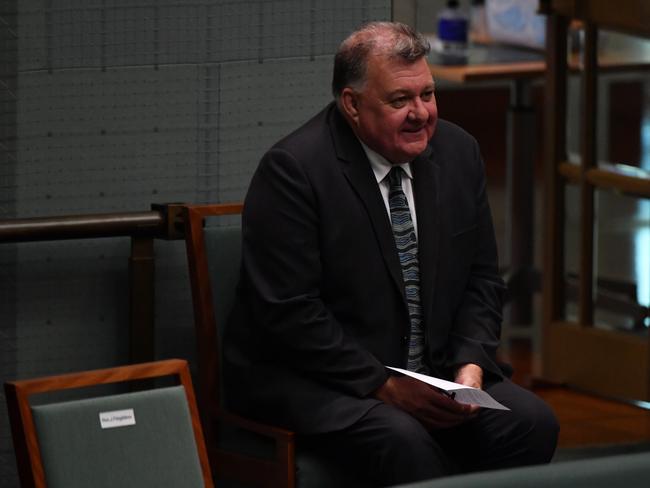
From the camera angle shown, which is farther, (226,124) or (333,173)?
(226,124)

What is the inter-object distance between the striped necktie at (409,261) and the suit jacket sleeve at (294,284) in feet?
0.46

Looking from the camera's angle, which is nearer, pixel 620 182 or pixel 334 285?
pixel 334 285

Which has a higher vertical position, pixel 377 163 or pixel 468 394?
pixel 377 163

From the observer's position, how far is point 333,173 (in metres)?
2.95

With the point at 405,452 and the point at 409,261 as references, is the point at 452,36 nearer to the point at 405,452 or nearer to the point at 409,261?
the point at 409,261

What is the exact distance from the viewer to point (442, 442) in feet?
9.76

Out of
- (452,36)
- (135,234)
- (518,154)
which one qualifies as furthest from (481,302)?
(452,36)

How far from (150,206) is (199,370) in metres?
0.42

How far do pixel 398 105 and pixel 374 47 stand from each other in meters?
0.12

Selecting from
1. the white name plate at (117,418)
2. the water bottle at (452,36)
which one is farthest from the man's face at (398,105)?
the water bottle at (452,36)

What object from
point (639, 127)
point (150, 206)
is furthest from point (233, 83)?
point (639, 127)

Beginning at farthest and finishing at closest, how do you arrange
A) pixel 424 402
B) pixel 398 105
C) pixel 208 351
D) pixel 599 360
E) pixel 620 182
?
pixel 599 360
pixel 620 182
pixel 208 351
pixel 398 105
pixel 424 402

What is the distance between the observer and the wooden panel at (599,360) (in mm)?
4516

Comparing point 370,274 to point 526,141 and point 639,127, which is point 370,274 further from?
point 639,127
